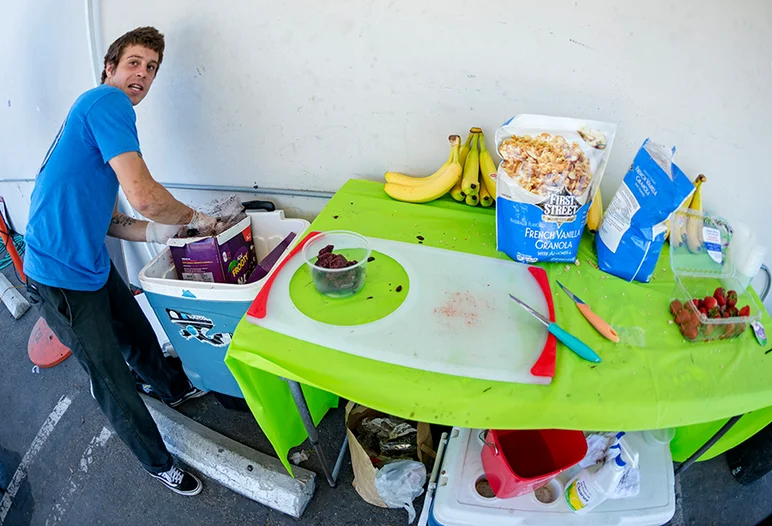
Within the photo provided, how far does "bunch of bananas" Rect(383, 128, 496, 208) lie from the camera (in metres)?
1.48

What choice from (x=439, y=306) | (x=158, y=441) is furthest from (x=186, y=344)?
(x=439, y=306)

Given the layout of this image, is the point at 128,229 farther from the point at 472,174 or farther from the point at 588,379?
the point at 588,379

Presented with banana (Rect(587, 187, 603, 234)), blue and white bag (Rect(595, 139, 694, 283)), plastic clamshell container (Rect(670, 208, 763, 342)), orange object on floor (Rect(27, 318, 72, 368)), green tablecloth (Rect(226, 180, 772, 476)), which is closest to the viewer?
green tablecloth (Rect(226, 180, 772, 476))

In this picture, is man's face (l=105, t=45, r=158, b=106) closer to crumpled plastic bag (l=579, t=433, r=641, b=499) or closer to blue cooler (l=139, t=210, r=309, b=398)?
blue cooler (l=139, t=210, r=309, b=398)

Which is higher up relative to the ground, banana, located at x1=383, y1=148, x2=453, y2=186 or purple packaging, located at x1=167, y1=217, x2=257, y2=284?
banana, located at x1=383, y1=148, x2=453, y2=186

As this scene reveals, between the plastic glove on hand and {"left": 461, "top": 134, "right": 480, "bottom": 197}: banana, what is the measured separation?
105cm

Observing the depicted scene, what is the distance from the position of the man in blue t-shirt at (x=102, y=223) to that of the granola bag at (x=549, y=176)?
1.06 m

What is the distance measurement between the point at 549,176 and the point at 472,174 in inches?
14.3

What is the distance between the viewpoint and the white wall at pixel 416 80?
1252 mm

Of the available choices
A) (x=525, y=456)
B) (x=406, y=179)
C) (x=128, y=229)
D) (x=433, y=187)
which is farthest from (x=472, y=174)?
(x=128, y=229)

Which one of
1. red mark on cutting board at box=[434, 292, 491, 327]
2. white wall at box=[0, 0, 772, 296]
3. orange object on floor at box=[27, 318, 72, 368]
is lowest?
orange object on floor at box=[27, 318, 72, 368]

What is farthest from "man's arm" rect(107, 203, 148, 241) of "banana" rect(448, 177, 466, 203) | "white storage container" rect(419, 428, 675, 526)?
"white storage container" rect(419, 428, 675, 526)

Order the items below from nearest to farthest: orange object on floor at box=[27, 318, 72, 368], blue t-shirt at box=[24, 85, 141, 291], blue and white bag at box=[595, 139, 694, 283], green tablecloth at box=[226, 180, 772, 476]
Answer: green tablecloth at box=[226, 180, 772, 476], blue and white bag at box=[595, 139, 694, 283], blue t-shirt at box=[24, 85, 141, 291], orange object on floor at box=[27, 318, 72, 368]

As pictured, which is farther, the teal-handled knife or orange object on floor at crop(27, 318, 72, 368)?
orange object on floor at crop(27, 318, 72, 368)
